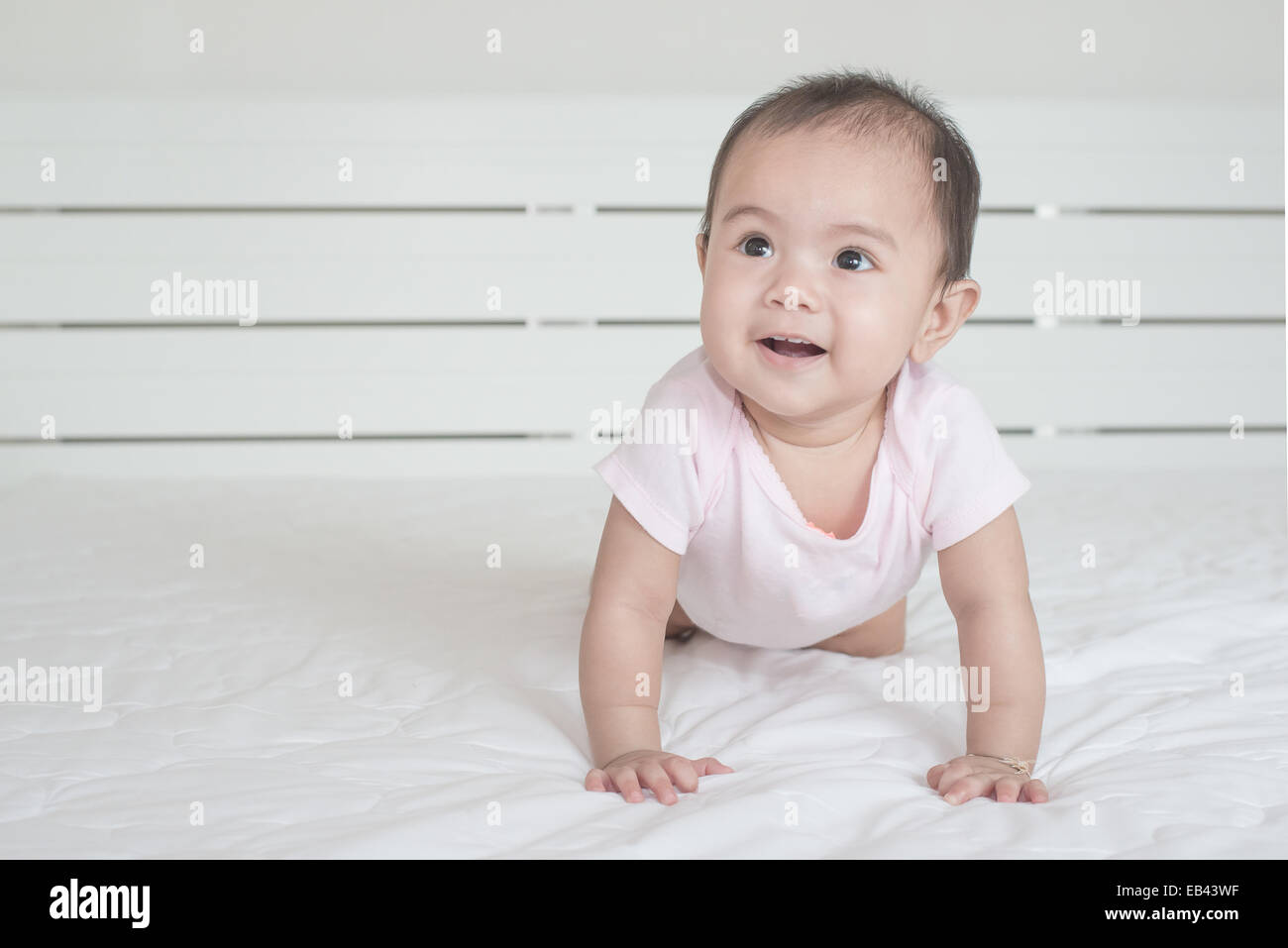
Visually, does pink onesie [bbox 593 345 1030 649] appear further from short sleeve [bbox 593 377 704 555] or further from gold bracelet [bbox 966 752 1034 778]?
gold bracelet [bbox 966 752 1034 778]

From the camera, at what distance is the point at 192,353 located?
8.16 feet

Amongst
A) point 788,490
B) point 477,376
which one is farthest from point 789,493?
point 477,376

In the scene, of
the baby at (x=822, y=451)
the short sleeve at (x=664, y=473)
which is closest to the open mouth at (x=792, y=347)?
the baby at (x=822, y=451)

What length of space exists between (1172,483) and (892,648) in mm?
1339

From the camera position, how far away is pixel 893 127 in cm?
89

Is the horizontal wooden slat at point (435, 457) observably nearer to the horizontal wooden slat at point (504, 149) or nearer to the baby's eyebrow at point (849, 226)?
the horizontal wooden slat at point (504, 149)

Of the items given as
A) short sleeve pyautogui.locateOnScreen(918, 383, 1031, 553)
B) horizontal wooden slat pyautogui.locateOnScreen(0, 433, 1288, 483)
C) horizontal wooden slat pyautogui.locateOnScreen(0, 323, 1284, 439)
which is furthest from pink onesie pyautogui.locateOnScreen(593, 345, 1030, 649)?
horizontal wooden slat pyautogui.locateOnScreen(0, 323, 1284, 439)

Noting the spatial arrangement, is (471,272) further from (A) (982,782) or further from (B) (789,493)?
(A) (982,782)

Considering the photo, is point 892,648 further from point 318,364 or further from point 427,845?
point 318,364

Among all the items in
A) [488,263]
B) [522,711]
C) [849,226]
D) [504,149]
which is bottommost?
[522,711]

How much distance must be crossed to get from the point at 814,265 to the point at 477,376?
5.69 ft

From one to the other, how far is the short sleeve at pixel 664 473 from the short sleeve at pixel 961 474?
0.19 metres

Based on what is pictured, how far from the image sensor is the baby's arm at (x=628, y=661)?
83 cm
